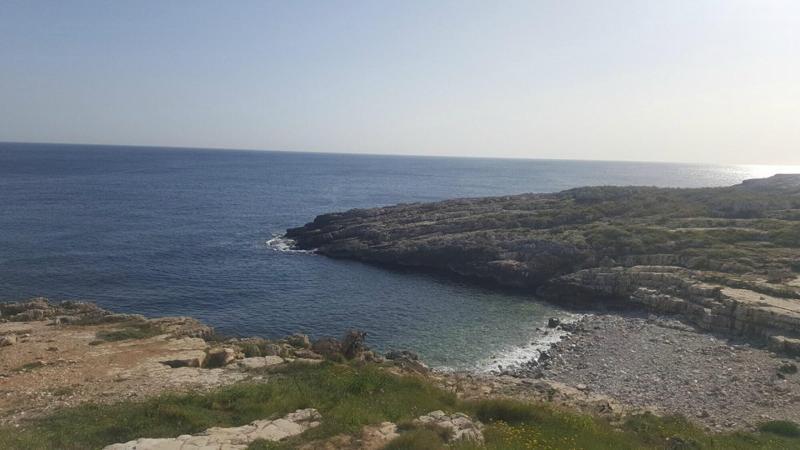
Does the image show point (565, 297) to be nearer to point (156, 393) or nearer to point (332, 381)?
point (332, 381)

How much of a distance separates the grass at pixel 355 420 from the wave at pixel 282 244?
52771 mm

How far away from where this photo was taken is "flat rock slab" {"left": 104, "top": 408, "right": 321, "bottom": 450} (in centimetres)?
1447

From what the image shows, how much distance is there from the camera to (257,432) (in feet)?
52.6

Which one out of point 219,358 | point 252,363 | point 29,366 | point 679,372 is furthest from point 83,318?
point 679,372

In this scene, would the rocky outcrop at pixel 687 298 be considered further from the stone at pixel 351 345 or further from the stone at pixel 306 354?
the stone at pixel 306 354

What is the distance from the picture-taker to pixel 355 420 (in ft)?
54.9

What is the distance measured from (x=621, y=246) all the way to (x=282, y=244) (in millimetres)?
48557

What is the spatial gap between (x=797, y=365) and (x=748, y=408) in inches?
358

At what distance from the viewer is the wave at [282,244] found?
2921 inches

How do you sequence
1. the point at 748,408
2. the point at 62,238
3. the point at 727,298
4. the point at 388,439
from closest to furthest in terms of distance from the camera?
the point at 388,439
the point at 748,408
the point at 727,298
the point at 62,238

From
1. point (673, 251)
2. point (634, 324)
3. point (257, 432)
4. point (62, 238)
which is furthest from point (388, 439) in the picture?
point (62, 238)

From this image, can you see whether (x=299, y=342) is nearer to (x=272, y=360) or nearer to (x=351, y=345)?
(x=351, y=345)

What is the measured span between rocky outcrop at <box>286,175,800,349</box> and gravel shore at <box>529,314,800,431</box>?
13.0 ft

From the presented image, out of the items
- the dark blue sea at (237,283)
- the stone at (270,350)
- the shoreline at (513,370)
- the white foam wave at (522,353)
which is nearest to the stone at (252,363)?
the shoreline at (513,370)
